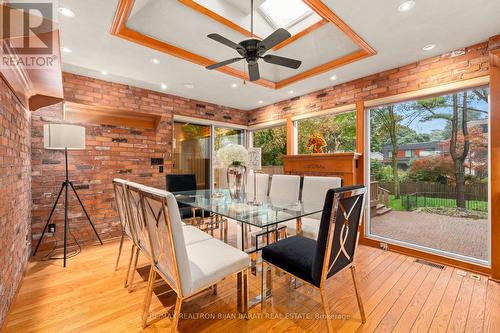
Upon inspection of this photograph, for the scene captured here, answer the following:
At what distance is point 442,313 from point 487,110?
218cm

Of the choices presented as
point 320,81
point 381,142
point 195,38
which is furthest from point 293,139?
point 195,38

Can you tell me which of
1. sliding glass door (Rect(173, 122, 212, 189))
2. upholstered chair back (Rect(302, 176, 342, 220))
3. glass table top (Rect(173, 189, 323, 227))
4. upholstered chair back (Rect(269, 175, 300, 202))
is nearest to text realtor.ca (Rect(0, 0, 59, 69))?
glass table top (Rect(173, 189, 323, 227))

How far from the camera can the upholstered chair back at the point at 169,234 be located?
1.26 m

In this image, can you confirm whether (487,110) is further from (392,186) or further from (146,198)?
(146,198)

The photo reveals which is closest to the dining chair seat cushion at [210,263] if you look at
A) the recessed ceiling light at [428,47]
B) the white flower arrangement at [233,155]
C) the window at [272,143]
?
the white flower arrangement at [233,155]

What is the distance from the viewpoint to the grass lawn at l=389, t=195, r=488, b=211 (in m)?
2.53

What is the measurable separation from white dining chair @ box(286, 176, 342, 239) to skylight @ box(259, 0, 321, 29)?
1.74m

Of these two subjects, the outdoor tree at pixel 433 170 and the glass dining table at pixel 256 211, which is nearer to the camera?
the glass dining table at pixel 256 211

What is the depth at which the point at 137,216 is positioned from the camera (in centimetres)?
174

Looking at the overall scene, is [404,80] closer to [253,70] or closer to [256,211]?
[253,70]

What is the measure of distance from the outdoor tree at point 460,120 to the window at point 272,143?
8.37 ft

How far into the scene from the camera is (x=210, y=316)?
5.70ft

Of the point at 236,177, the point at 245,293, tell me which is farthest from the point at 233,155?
the point at 245,293

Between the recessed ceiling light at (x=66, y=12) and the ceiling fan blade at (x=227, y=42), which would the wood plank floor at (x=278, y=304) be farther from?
the recessed ceiling light at (x=66, y=12)
